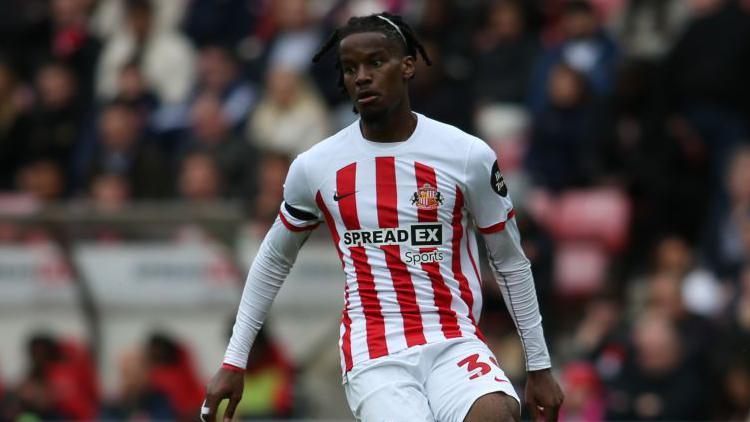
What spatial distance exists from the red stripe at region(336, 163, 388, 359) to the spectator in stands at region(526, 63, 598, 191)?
20.4ft

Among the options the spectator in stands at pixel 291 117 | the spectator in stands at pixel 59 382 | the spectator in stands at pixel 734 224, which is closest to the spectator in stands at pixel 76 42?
the spectator in stands at pixel 291 117

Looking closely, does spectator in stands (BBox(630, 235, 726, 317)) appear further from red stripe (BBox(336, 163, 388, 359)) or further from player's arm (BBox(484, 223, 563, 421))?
red stripe (BBox(336, 163, 388, 359))

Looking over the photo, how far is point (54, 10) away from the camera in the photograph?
53.7 ft

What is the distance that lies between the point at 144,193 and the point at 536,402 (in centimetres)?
766

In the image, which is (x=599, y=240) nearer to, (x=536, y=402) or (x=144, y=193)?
(x=144, y=193)

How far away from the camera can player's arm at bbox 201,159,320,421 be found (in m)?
6.48

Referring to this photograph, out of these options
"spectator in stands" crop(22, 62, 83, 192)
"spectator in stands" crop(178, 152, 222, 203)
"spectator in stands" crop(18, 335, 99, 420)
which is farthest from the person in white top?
"spectator in stands" crop(22, 62, 83, 192)

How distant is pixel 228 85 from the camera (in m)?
14.4

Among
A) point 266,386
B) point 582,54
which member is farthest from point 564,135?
point 266,386

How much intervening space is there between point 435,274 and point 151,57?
9.43 meters

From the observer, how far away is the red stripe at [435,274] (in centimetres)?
630

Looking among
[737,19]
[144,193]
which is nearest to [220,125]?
[144,193]

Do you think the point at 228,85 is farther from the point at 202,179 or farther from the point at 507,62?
the point at 507,62

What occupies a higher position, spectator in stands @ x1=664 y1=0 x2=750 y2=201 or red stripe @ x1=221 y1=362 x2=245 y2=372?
spectator in stands @ x1=664 y1=0 x2=750 y2=201
